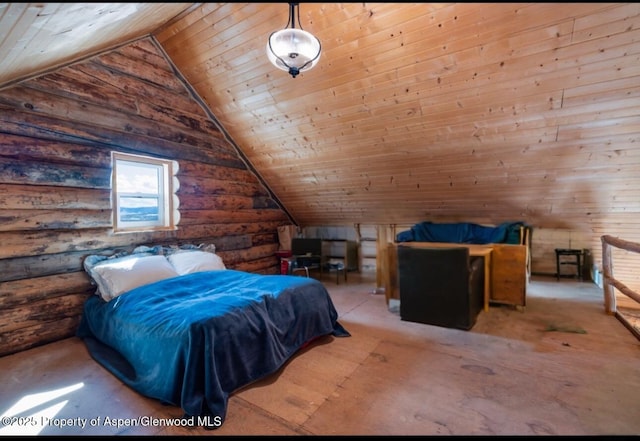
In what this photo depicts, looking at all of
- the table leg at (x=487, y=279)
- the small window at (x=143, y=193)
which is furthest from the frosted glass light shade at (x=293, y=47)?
the table leg at (x=487, y=279)

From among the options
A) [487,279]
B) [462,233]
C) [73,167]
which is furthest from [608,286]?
[73,167]

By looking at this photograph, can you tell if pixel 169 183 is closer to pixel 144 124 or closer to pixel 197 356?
pixel 144 124

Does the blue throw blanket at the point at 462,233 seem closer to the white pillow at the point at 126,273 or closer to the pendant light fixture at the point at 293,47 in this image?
the pendant light fixture at the point at 293,47

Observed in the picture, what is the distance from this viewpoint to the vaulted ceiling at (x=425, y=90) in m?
Answer: 2.22

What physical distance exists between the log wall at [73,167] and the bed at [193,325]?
0.26m

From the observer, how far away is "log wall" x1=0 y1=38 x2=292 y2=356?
262cm

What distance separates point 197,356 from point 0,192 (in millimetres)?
2290

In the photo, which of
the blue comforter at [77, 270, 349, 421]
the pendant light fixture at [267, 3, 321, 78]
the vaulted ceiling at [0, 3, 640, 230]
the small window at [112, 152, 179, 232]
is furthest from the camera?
the small window at [112, 152, 179, 232]

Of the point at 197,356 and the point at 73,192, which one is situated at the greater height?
the point at 73,192

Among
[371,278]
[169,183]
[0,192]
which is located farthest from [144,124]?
[371,278]

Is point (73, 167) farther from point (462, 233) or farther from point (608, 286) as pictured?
point (608, 286)

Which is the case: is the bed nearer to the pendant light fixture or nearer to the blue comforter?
the blue comforter

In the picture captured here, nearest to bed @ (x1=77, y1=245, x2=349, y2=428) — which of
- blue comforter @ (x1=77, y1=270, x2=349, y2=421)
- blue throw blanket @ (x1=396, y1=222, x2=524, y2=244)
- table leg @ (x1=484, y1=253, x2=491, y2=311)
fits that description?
blue comforter @ (x1=77, y1=270, x2=349, y2=421)

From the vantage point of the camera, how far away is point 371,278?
5367 mm
